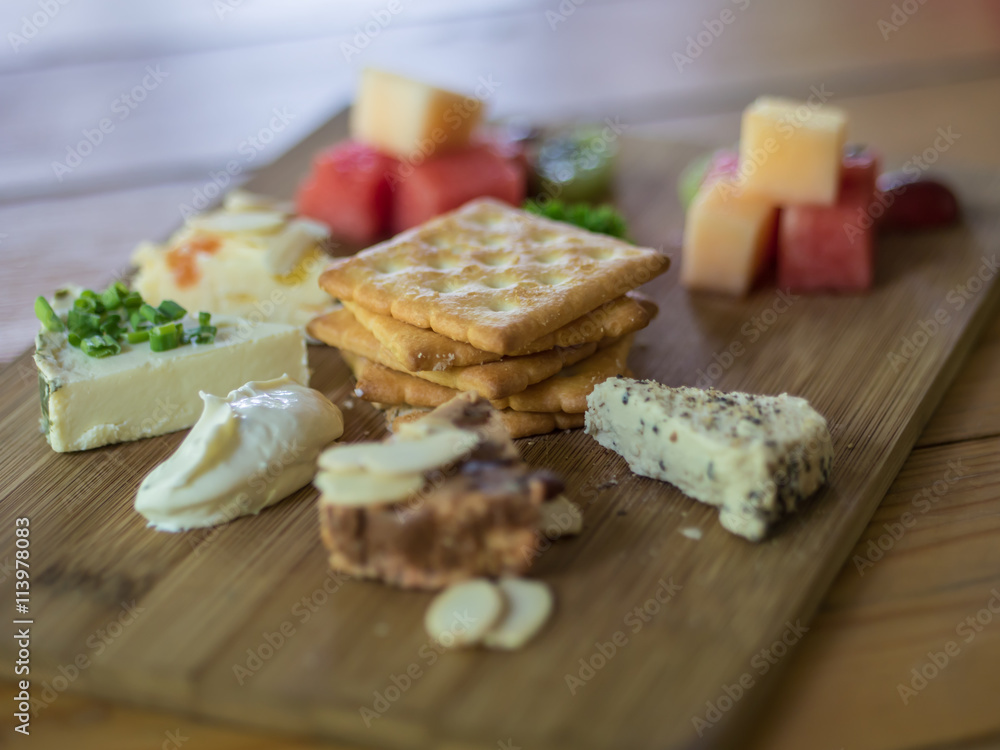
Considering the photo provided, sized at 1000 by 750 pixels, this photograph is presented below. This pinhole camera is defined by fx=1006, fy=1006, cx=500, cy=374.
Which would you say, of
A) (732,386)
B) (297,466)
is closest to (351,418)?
(297,466)

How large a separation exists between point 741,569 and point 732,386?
0.89 meters

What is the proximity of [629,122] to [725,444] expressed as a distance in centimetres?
300

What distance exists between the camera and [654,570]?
90.3 inches

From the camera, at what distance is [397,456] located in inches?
86.6

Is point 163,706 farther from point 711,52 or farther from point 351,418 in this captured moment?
point 711,52

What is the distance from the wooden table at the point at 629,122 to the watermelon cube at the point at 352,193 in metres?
0.71
